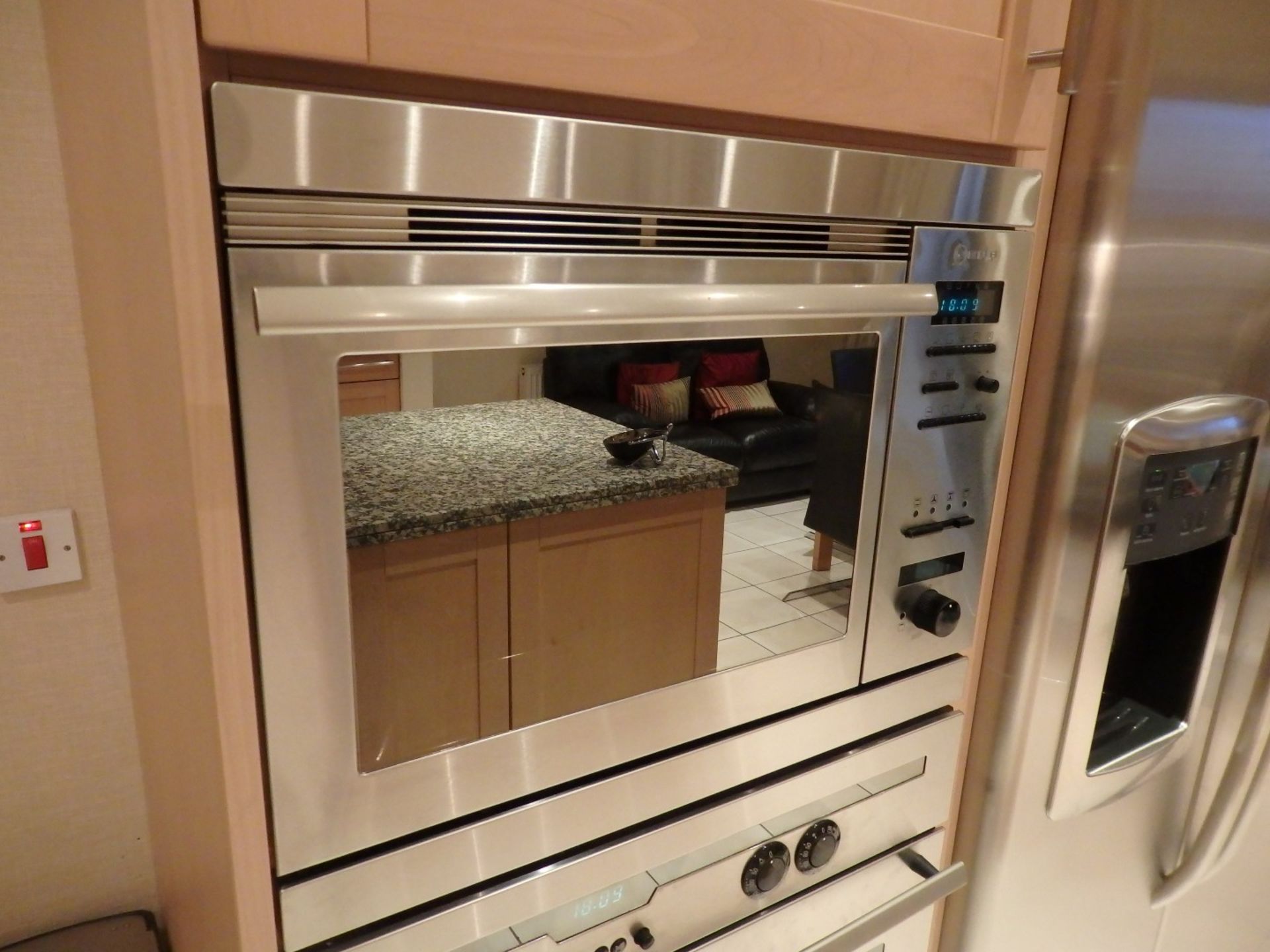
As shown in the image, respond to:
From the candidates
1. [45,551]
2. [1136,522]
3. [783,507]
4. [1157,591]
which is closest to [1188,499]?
[1136,522]

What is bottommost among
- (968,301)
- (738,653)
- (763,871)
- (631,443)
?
(763,871)

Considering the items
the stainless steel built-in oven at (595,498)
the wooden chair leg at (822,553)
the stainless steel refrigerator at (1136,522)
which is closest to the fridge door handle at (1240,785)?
the stainless steel refrigerator at (1136,522)

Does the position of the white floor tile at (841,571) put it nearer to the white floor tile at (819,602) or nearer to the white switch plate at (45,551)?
the white floor tile at (819,602)

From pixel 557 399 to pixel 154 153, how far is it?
295 mm

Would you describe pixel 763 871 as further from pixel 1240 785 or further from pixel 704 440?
pixel 1240 785

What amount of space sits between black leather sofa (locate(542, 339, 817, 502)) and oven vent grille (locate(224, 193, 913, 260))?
0.07m

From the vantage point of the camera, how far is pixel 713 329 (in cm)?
68

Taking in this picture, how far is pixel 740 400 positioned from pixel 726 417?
22mm

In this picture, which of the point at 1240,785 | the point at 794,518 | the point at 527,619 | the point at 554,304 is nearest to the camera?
the point at 554,304

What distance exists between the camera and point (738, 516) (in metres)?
0.77

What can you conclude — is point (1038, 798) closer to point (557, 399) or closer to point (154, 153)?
point (557, 399)

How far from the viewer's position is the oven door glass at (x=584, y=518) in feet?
2.02

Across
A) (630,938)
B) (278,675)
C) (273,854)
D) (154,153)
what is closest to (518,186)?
(154,153)

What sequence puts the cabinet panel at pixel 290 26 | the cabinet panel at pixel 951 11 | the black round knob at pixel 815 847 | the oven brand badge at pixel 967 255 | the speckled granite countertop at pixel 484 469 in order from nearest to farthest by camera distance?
1. the cabinet panel at pixel 290 26
2. the speckled granite countertop at pixel 484 469
3. the cabinet panel at pixel 951 11
4. the oven brand badge at pixel 967 255
5. the black round knob at pixel 815 847
